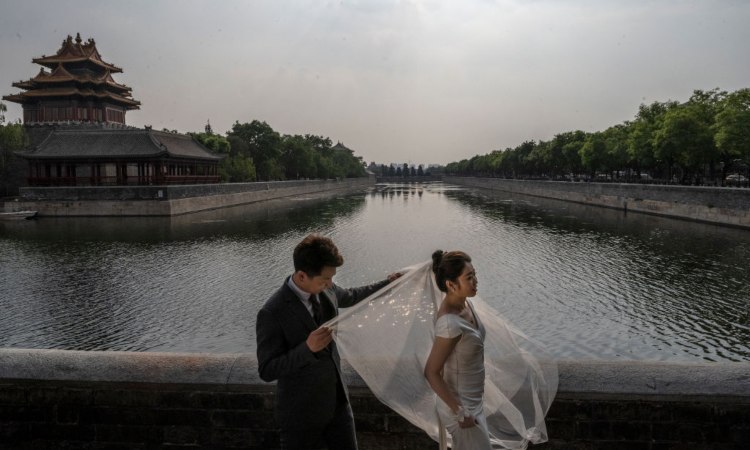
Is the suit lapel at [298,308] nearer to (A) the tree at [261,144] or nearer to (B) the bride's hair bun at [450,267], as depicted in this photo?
(B) the bride's hair bun at [450,267]

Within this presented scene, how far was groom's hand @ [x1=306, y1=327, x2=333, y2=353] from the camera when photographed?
3.03m

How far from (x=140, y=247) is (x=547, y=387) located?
26.3 m

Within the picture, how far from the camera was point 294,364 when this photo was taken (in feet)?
10.00

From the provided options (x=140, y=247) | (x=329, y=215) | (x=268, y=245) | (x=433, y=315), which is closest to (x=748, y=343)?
(x=433, y=315)

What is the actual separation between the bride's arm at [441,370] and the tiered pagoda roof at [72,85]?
70025 millimetres

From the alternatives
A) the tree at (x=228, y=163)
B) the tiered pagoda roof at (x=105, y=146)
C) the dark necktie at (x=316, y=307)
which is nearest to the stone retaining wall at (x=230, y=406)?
the dark necktie at (x=316, y=307)

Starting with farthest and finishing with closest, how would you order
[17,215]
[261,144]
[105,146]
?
[261,144] → [105,146] → [17,215]

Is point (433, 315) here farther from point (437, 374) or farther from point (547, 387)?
point (547, 387)

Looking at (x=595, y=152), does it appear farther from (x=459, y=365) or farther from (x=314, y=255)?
(x=314, y=255)

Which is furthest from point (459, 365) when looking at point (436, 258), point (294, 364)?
point (294, 364)

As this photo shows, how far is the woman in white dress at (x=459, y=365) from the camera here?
3.15m

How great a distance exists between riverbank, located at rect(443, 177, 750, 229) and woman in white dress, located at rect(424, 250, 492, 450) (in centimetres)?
3446

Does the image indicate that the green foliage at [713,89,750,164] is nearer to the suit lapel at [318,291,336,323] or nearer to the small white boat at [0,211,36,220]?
the suit lapel at [318,291,336,323]

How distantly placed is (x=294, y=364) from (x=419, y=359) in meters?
0.86
